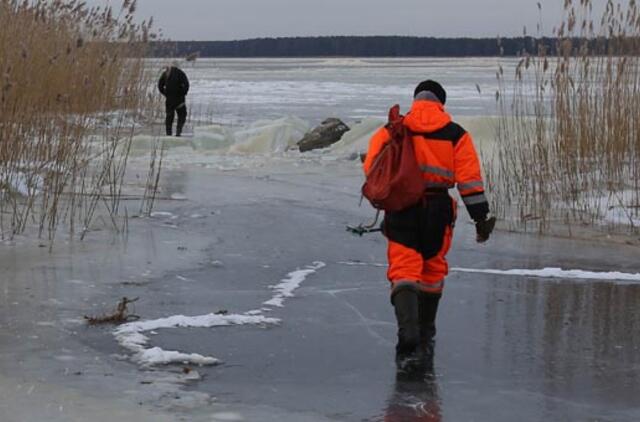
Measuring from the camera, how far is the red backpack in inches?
238

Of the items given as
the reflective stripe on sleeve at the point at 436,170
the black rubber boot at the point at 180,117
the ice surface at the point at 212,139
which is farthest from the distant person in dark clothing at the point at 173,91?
the reflective stripe on sleeve at the point at 436,170

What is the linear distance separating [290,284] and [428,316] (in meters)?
1.84

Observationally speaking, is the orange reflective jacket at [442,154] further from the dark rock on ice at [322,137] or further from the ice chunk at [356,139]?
the dark rock on ice at [322,137]

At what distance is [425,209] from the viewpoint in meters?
6.17

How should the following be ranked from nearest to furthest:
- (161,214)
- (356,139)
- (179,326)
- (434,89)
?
(434,89) → (179,326) → (161,214) → (356,139)

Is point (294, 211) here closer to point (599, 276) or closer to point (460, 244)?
point (460, 244)

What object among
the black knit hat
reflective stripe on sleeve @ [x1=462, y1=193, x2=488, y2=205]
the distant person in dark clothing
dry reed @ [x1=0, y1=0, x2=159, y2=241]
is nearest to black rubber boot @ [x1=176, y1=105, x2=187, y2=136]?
the distant person in dark clothing

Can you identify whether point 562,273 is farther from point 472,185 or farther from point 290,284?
point 472,185

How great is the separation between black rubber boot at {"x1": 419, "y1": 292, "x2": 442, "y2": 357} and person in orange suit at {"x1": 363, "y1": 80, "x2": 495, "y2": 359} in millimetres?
82

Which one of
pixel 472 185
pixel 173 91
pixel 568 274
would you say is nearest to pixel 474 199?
pixel 472 185

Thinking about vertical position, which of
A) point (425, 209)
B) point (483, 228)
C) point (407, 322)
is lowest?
point (407, 322)

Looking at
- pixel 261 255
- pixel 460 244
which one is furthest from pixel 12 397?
pixel 460 244

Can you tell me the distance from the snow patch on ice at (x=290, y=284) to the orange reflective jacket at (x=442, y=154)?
162 centimetres

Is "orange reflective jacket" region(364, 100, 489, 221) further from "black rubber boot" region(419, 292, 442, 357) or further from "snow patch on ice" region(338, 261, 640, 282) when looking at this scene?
"snow patch on ice" region(338, 261, 640, 282)
